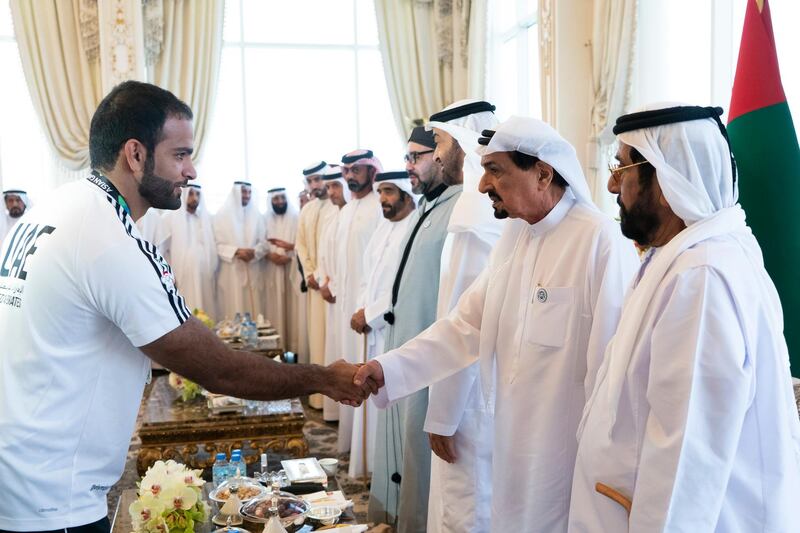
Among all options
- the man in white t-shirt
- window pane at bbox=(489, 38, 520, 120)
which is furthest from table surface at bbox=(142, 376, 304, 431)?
window pane at bbox=(489, 38, 520, 120)

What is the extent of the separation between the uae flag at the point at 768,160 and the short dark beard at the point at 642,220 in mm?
1068

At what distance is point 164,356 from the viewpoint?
1899 millimetres

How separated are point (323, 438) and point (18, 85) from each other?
5.59 meters

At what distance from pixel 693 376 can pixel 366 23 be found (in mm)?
8403

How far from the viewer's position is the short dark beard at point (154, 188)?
6.57 ft

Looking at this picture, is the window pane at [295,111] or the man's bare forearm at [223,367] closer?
the man's bare forearm at [223,367]

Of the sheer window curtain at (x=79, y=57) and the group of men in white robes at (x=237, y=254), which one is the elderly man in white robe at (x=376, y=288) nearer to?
the group of men in white robes at (x=237, y=254)

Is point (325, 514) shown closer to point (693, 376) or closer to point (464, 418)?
point (464, 418)

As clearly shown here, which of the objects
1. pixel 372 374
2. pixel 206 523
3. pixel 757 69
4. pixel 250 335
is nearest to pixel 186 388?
pixel 250 335

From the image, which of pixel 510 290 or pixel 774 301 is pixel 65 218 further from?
pixel 774 301

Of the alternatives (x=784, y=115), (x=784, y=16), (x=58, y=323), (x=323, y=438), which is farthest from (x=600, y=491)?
(x=323, y=438)

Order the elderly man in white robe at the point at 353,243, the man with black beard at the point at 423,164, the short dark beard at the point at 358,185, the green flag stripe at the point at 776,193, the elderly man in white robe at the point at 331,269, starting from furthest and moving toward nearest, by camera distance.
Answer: the elderly man in white robe at the point at 331,269, the short dark beard at the point at 358,185, the elderly man in white robe at the point at 353,243, the man with black beard at the point at 423,164, the green flag stripe at the point at 776,193

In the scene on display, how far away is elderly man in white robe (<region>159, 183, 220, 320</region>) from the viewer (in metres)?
8.33

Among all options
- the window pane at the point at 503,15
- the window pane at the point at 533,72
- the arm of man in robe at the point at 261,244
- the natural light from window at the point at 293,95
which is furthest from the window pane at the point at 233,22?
the window pane at the point at 533,72
